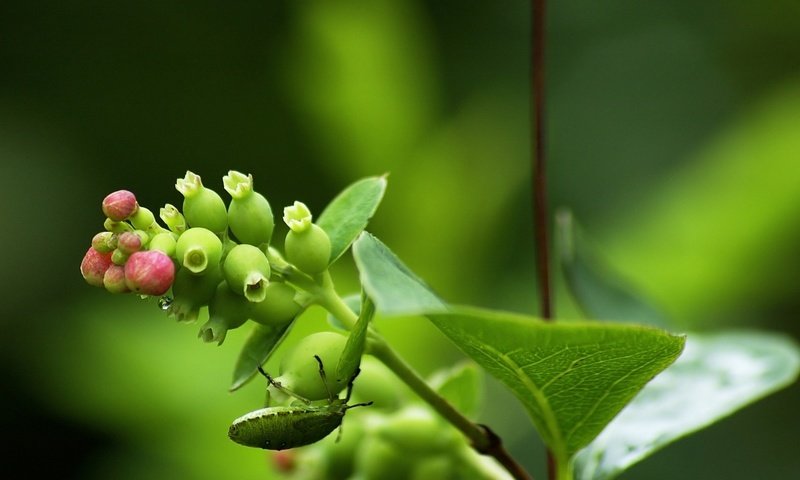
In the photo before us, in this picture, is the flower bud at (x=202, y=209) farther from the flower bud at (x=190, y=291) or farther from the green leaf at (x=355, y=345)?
the green leaf at (x=355, y=345)

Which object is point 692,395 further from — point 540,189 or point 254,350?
point 254,350

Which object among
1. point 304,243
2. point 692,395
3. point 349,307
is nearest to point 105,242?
point 304,243

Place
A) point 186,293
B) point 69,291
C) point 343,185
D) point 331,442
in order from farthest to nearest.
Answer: point 69,291 < point 343,185 < point 331,442 < point 186,293

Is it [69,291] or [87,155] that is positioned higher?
[87,155]

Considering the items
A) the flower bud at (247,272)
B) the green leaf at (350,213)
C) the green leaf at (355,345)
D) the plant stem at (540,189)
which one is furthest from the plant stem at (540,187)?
the flower bud at (247,272)

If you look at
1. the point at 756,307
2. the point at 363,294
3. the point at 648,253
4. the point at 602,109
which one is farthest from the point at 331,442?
the point at 602,109

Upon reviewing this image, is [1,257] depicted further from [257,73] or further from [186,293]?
[186,293]
